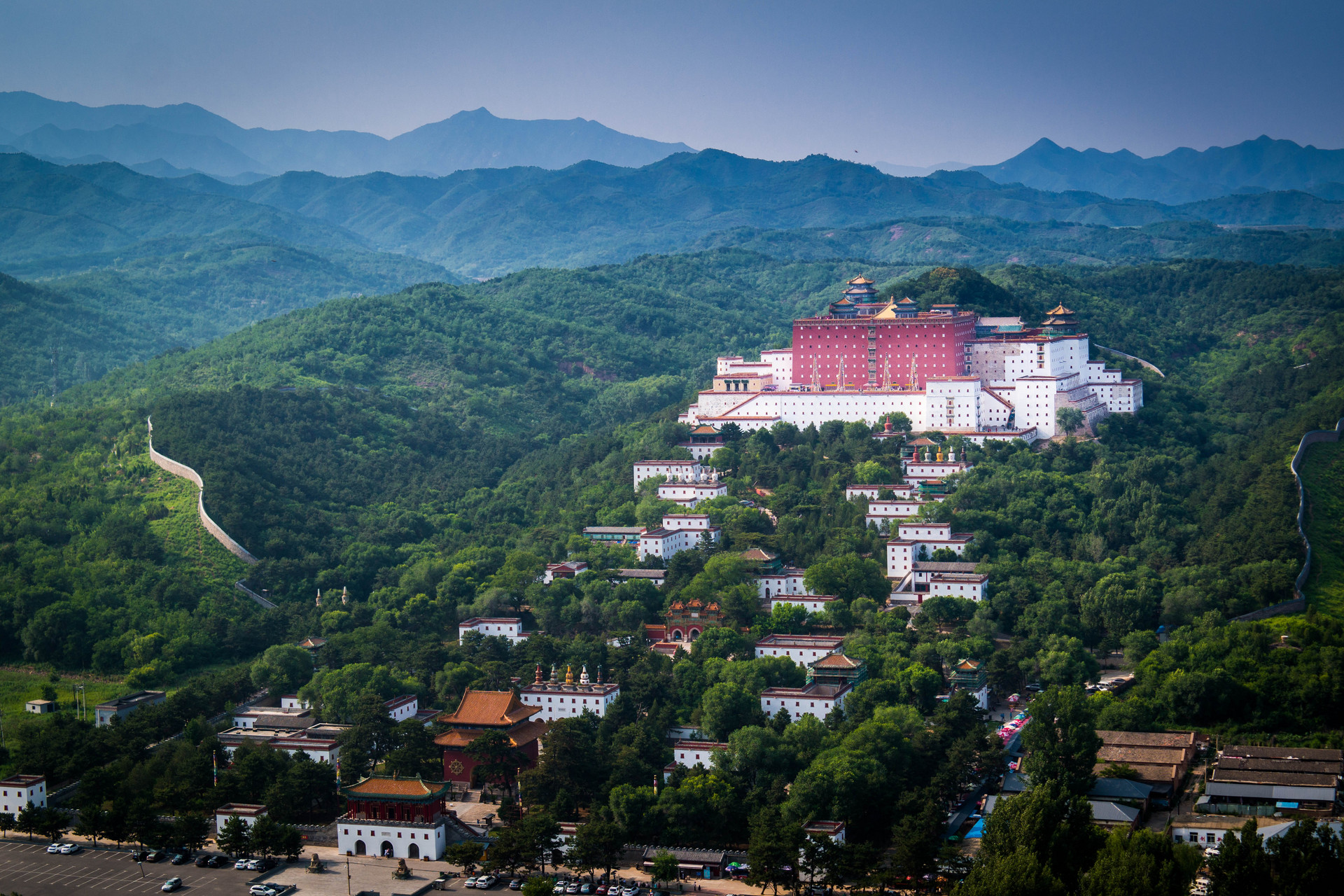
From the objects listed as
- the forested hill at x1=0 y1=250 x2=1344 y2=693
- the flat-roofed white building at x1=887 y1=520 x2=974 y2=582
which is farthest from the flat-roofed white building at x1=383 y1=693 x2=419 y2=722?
the flat-roofed white building at x1=887 y1=520 x2=974 y2=582

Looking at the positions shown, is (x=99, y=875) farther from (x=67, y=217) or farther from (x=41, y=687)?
(x=67, y=217)

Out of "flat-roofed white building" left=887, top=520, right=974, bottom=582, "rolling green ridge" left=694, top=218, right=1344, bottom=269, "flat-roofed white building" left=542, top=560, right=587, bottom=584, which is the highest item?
"rolling green ridge" left=694, top=218, right=1344, bottom=269

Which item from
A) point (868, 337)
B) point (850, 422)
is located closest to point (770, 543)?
point (850, 422)

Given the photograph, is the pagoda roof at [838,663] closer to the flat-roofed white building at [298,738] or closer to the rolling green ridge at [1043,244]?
the flat-roofed white building at [298,738]

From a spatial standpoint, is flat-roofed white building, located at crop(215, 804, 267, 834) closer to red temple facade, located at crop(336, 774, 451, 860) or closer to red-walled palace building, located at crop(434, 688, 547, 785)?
red temple facade, located at crop(336, 774, 451, 860)

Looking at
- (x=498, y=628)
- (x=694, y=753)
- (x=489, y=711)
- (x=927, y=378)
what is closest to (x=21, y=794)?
(x=489, y=711)

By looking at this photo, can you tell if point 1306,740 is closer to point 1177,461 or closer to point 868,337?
point 1177,461
